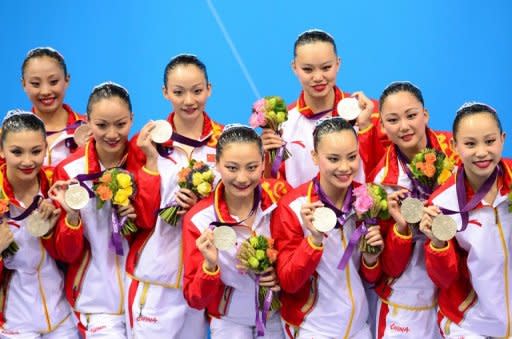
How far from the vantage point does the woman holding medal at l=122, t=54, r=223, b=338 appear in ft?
17.7

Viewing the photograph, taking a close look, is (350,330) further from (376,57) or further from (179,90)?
Answer: (376,57)

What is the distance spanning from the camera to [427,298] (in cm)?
520

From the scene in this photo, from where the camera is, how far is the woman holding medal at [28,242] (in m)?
5.24

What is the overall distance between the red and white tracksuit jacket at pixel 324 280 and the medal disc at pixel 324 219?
206mm

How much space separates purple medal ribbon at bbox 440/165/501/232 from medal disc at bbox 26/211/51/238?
2.21 metres

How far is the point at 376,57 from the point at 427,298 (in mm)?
4576

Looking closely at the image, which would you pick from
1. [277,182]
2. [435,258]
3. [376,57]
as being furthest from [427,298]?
[376,57]

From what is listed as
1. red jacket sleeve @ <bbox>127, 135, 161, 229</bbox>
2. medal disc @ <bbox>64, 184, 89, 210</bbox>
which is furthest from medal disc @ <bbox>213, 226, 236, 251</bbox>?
medal disc @ <bbox>64, 184, 89, 210</bbox>

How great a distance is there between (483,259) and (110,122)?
7.29 ft

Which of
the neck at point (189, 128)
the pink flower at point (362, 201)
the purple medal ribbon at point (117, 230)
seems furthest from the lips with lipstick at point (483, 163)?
the purple medal ribbon at point (117, 230)

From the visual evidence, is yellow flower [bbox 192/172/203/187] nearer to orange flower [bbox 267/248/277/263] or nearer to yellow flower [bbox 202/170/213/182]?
yellow flower [bbox 202/170/213/182]

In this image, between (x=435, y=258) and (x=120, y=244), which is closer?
(x=435, y=258)

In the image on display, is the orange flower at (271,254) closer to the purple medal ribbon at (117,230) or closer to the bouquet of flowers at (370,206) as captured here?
the bouquet of flowers at (370,206)

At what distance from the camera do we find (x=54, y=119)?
19.8 feet
